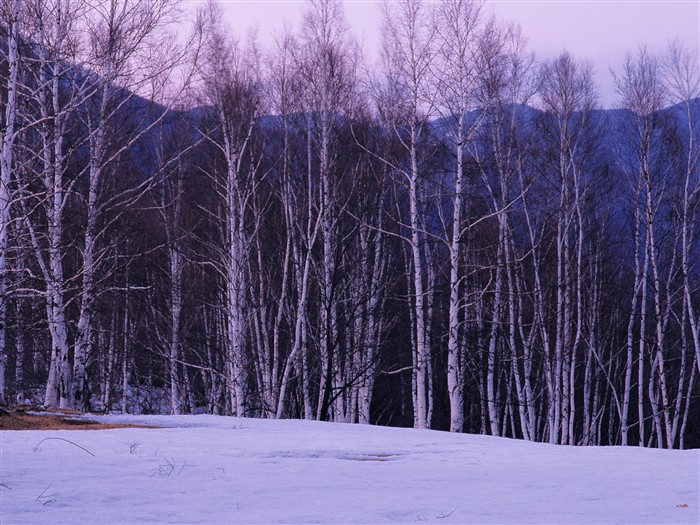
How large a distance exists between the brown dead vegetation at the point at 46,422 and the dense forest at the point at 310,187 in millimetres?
932

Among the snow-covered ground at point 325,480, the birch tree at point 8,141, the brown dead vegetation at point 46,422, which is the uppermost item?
the birch tree at point 8,141

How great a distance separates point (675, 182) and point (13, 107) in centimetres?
1751

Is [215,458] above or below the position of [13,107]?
below

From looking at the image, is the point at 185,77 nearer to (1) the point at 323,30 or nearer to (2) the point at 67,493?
(1) the point at 323,30

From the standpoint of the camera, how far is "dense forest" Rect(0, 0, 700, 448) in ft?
42.8

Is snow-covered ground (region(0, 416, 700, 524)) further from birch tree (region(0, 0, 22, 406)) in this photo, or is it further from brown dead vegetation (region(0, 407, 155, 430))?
birch tree (region(0, 0, 22, 406))

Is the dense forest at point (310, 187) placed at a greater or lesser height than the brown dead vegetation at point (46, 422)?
greater

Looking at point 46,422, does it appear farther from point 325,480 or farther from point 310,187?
point 310,187

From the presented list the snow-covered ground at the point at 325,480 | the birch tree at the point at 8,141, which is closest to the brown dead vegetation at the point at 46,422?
the birch tree at the point at 8,141

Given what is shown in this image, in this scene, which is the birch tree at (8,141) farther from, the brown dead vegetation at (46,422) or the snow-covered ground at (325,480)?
the snow-covered ground at (325,480)

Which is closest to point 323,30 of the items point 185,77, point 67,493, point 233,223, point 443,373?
point 185,77

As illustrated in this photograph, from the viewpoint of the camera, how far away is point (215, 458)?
20.3 ft

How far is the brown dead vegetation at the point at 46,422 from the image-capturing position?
8570 millimetres

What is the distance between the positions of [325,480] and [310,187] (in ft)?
39.9
